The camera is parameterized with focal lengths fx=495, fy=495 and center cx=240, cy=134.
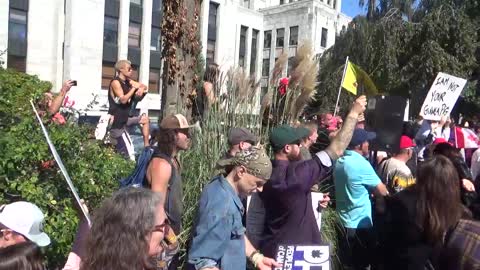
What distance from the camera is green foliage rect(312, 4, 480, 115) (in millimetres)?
17719

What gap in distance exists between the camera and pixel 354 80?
6629mm

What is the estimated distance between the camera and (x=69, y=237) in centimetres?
323

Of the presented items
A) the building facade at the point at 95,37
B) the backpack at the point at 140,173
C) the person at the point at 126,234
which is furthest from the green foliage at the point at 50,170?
the building facade at the point at 95,37

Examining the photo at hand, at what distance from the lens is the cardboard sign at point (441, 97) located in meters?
6.90

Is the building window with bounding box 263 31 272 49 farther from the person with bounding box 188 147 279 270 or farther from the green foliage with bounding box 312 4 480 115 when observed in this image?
the person with bounding box 188 147 279 270

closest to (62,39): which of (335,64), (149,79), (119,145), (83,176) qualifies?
(149,79)

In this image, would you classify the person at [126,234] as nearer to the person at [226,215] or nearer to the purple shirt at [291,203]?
the person at [226,215]

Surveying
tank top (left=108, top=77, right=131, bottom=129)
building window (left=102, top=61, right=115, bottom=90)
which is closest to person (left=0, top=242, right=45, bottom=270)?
tank top (left=108, top=77, right=131, bottom=129)

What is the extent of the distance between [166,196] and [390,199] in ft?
6.04

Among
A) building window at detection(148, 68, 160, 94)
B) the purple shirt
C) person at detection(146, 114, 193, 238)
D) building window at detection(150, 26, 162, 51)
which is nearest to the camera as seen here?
person at detection(146, 114, 193, 238)

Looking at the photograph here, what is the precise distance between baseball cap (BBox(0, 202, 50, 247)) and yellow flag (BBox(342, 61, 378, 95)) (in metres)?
4.55

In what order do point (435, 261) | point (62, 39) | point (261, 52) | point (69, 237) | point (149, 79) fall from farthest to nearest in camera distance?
1. point (261, 52)
2. point (149, 79)
3. point (62, 39)
4. point (69, 237)
5. point (435, 261)

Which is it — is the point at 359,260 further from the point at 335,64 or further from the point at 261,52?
the point at 261,52

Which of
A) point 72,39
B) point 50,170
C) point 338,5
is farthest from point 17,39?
point 338,5
